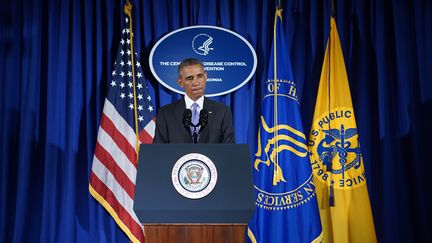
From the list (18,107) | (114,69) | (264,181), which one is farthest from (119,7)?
(264,181)

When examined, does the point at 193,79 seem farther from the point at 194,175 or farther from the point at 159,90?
the point at 194,175

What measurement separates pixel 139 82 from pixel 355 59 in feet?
6.46

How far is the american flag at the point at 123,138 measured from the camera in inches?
158

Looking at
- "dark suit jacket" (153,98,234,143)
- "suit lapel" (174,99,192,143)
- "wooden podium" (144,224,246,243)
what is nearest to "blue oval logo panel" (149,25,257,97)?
"suit lapel" (174,99,192,143)

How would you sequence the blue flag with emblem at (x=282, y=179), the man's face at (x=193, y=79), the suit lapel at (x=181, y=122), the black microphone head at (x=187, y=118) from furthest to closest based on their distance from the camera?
the blue flag with emblem at (x=282, y=179)
the man's face at (x=193, y=79)
the suit lapel at (x=181, y=122)
the black microphone head at (x=187, y=118)

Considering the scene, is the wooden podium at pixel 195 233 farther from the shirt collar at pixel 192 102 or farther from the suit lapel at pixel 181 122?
the shirt collar at pixel 192 102

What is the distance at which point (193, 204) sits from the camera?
2086mm

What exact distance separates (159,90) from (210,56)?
551 mm

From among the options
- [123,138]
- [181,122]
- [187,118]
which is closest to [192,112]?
[181,122]

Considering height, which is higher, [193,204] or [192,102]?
[192,102]

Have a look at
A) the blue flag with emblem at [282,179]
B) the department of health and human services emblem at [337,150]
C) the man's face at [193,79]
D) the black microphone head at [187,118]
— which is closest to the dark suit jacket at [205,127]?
the man's face at [193,79]

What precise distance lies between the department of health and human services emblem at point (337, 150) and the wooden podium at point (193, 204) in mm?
2021

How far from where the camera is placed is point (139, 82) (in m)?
4.20

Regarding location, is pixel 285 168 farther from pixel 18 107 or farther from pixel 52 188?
pixel 18 107
